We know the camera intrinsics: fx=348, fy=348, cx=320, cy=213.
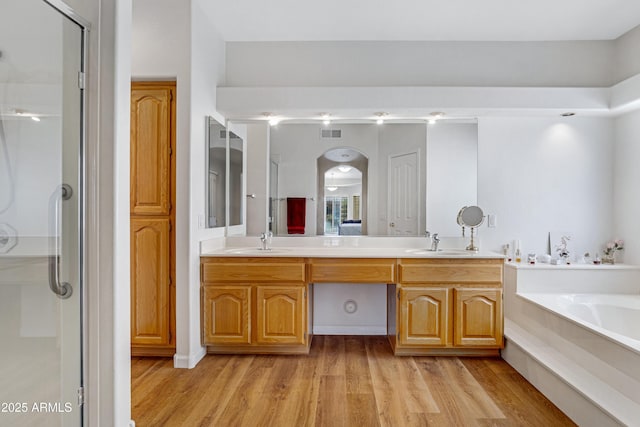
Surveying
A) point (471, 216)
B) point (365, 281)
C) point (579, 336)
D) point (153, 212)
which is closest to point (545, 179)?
point (471, 216)

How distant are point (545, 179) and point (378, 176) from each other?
1.57 metres

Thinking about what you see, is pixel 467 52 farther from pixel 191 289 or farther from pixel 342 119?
pixel 191 289

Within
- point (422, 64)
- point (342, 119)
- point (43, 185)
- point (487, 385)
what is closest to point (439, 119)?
point (422, 64)

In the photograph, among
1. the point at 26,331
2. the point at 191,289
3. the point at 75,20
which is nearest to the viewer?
the point at 26,331

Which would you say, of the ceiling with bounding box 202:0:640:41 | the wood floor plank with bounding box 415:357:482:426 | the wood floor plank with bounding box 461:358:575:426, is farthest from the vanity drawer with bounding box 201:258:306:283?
the ceiling with bounding box 202:0:640:41

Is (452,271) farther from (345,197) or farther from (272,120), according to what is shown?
(272,120)

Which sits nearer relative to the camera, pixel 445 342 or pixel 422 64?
pixel 445 342

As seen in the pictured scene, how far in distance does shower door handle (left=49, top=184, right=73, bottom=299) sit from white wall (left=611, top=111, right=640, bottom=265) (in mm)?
4166

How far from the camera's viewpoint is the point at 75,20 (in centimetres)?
153

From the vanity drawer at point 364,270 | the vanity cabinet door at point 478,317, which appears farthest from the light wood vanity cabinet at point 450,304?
the vanity drawer at point 364,270

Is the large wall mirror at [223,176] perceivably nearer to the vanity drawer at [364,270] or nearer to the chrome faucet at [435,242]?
the vanity drawer at [364,270]

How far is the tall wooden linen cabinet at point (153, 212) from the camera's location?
2.72 m

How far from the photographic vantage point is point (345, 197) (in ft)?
11.0

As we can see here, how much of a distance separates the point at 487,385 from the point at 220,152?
2775 mm
